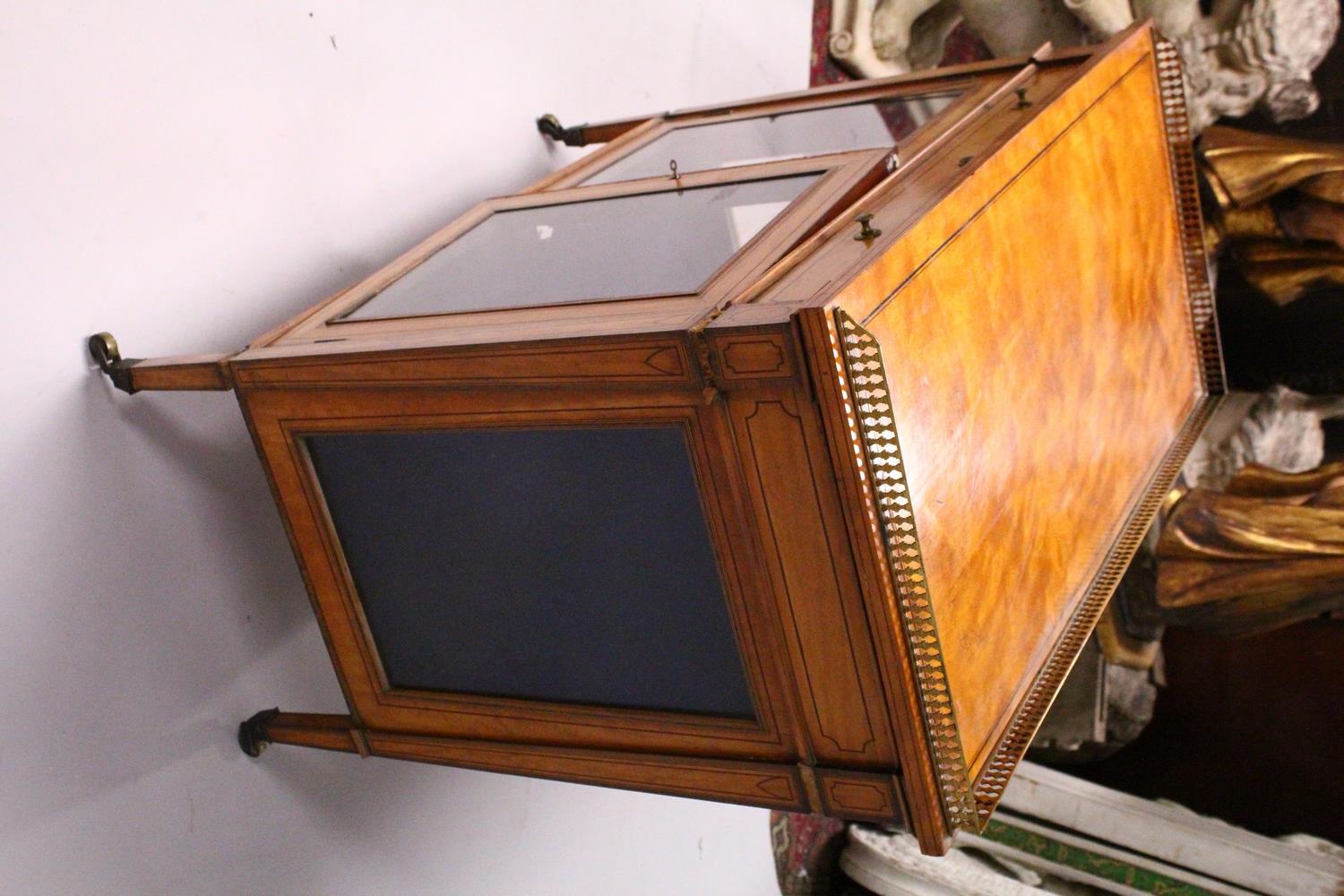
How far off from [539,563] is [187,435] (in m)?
0.58

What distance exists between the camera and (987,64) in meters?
2.12

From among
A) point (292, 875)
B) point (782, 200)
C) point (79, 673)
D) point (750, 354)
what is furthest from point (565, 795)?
point (750, 354)

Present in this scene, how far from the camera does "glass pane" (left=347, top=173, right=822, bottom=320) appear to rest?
143 cm

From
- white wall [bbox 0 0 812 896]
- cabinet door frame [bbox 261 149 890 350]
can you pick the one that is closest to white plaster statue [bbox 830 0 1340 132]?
white wall [bbox 0 0 812 896]

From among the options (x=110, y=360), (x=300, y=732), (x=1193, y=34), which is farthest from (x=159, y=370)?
(x=1193, y=34)

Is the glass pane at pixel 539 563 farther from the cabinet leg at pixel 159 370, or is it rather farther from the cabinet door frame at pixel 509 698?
the cabinet leg at pixel 159 370

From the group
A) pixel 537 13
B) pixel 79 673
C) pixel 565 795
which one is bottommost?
pixel 565 795

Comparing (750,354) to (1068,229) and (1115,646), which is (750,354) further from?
(1115,646)

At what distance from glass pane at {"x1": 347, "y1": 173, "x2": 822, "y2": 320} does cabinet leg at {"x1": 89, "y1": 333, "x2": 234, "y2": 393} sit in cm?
16

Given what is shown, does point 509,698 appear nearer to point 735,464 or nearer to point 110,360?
point 735,464

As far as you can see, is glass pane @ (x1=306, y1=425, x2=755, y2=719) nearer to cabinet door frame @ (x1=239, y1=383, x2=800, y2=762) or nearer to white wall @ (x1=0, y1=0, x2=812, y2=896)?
cabinet door frame @ (x1=239, y1=383, x2=800, y2=762)

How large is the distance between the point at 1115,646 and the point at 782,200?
67.4 inches

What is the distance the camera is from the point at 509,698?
1584 mm

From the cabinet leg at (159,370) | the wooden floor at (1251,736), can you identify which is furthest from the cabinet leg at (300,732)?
the wooden floor at (1251,736)
